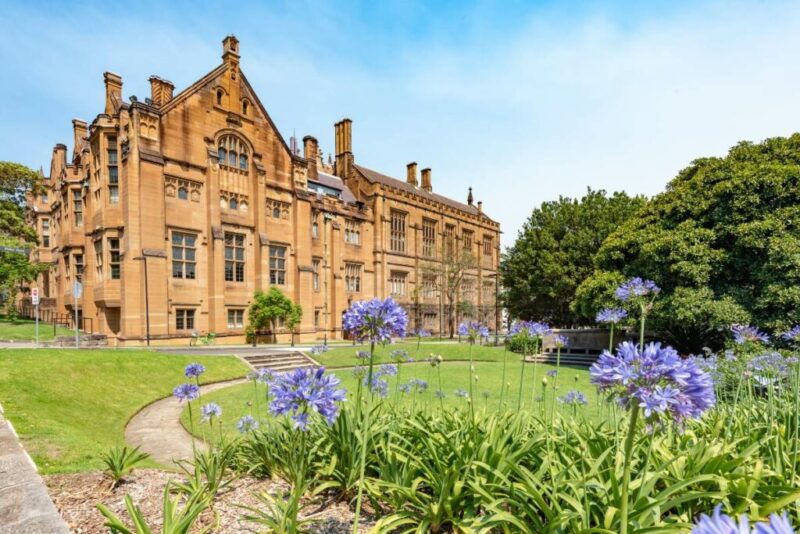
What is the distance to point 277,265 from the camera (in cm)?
3084

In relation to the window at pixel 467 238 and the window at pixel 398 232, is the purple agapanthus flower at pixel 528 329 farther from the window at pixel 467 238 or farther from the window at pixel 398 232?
the window at pixel 467 238

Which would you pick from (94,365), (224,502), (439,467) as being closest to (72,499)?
(224,502)

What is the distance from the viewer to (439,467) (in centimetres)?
332

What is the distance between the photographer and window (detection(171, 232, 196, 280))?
25797 millimetres

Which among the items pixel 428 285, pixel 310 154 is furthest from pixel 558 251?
pixel 310 154

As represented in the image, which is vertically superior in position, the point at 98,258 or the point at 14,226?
the point at 14,226

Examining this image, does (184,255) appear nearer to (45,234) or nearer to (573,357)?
(573,357)

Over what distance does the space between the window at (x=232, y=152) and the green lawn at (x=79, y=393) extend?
664 inches

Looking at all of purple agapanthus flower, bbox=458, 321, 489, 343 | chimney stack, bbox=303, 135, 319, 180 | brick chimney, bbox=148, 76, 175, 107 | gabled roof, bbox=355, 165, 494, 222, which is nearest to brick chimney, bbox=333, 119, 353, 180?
gabled roof, bbox=355, 165, 494, 222

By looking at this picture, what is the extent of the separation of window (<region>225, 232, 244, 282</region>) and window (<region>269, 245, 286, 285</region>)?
2.26 metres

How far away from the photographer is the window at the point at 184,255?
25.8 metres

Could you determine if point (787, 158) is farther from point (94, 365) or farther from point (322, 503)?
point (94, 365)

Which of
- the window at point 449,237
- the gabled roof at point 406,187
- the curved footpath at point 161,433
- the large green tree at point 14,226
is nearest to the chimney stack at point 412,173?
the gabled roof at point 406,187

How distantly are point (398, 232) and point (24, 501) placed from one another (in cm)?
3906
